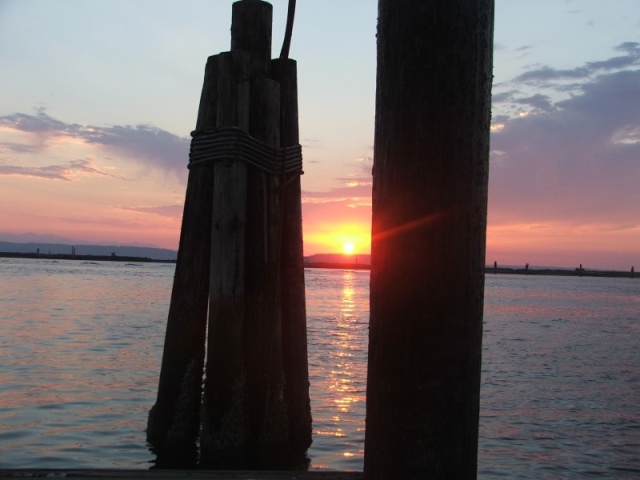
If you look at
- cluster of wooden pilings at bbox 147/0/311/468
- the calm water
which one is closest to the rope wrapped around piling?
cluster of wooden pilings at bbox 147/0/311/468

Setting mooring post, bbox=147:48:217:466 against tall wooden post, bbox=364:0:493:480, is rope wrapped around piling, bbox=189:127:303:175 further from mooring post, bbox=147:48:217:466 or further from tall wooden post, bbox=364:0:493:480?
tall wooden post, bbox=364:0:493:480

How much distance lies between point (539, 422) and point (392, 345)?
8.56 meters

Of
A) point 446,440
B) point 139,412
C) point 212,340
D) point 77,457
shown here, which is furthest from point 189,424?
point 446,440

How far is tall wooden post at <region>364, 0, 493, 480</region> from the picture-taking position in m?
1.58

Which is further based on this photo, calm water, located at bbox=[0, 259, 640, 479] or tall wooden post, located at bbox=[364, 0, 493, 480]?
calm water, located at bbox=[0, 259, 640, 479]

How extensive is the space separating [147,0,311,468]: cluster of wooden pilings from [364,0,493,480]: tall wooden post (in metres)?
3.50

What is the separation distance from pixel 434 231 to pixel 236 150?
3765mm

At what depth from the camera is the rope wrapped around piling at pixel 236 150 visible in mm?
5156

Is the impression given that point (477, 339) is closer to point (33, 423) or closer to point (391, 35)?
point (391, 35)

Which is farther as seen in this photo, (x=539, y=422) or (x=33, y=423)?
(x=539, y=422)

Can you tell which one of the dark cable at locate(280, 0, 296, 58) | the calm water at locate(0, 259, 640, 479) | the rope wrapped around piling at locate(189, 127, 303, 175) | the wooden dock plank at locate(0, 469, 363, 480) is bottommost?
the calm water at locate(0, 259, 640, 479)

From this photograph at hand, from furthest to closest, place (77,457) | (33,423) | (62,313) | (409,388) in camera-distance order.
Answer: (62,313)
(33,423)
(77,457)
(409,388)

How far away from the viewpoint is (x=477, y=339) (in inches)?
63.8

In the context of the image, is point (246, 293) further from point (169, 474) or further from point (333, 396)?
point (333, 396)
